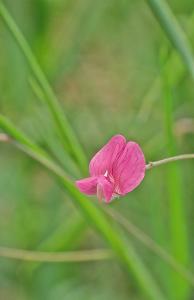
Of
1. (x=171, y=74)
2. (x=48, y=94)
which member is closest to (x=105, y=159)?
(x=48, y=94)

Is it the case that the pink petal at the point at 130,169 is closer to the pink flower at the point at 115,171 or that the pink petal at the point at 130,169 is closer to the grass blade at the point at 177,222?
the pink flower at the point at 115,171

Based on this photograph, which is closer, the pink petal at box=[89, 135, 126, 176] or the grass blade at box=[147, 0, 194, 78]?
the pink petal at box=[89, 135, 126, 176]


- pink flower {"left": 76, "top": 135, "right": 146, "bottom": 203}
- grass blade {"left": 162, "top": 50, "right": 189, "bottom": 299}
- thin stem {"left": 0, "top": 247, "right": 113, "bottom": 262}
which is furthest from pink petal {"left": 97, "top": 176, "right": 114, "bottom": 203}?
thin stem {"left": 0, "top": 247, "right": 113, "bottom": 262}

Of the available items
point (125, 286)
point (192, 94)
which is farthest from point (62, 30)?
point (125, 286)

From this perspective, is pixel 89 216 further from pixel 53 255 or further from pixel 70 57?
pixel 70 57

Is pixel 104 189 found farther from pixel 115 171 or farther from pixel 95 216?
pixel 95 216

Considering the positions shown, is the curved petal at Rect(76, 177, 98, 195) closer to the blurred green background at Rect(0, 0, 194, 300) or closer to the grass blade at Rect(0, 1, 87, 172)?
the grass blade at Rect(0, 1, 87, 172)
